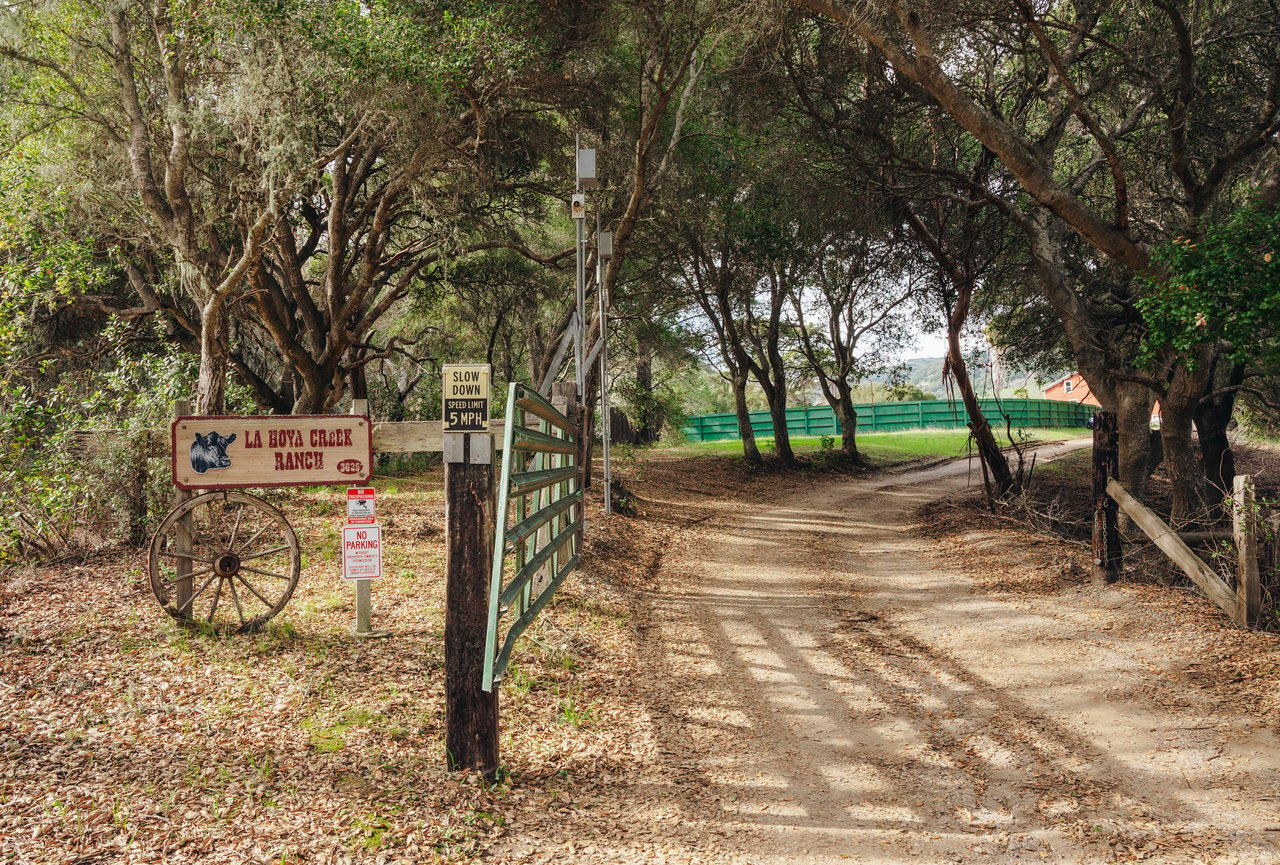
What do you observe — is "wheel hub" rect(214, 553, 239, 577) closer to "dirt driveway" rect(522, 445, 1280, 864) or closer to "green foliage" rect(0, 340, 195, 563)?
"green foliage" rect(0, 340, 195, 563)

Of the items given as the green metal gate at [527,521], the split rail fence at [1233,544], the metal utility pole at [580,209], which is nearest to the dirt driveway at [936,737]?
the split rail fence at [1233,544]

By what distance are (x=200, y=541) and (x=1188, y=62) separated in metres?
12.1

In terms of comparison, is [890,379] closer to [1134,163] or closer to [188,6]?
[1134,163]

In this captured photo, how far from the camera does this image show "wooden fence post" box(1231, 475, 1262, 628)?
Result: 6.71 m

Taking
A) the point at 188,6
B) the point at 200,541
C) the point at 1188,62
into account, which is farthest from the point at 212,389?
the point at 1188,62

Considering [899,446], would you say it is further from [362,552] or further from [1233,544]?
[362,552]

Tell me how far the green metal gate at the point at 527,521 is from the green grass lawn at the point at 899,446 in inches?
646

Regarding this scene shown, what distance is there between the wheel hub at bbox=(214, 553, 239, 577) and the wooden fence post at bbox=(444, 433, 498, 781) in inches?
108

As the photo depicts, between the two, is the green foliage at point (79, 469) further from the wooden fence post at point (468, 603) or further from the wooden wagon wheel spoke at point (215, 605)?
the wooden fence post at point (468, 603)

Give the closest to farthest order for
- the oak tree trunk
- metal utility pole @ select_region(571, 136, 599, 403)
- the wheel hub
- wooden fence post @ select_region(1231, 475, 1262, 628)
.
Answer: the wheel hub
wooden fence post @ select_region(1231, 475, 1262, 628)
metal utility pole @ select_region(571, 136, 599, 403)
the oak tree trunk

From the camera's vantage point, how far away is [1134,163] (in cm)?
1288

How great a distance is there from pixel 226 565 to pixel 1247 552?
7.98 m

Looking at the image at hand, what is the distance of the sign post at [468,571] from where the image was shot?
452 cm

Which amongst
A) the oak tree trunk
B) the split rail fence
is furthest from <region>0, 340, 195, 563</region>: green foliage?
the oak tree trunk
